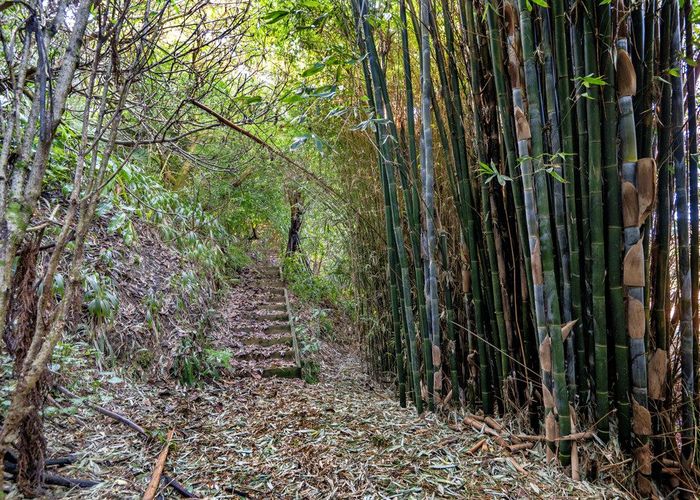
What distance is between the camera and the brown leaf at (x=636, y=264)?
1.10 metres

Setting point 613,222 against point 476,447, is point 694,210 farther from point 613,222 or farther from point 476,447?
point 476,447

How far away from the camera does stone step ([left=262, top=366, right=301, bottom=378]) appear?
8.93 feet

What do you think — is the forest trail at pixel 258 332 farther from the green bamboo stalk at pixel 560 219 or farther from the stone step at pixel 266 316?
the green bamboo stalk at pixel 560 219

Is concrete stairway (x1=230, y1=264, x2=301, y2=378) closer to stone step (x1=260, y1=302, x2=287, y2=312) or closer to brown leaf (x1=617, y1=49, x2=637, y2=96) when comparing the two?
stone step (x1=260, y1=302, x2=287, y2=312)

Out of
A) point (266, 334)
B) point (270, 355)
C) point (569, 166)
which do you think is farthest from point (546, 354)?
point (266, 334)

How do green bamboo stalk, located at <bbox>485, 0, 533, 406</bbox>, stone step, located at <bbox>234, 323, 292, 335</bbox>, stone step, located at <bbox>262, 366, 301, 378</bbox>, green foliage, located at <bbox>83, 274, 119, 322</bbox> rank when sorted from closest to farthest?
green bamboo stalk, located at <bbox>485, 0, 533, 406</bbox> < green foliage, located at <bbox>83, 274, 119, 322</bbox> < stone step, located at <bbox>262, 366, 301, 378</bbox> < stone step, located at <bbox>234, 323, 292, 335</bbox>

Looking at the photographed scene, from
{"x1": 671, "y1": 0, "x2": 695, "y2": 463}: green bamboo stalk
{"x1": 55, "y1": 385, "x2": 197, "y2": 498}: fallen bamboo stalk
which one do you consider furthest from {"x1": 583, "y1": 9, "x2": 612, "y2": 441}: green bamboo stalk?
{"x1": 55, "y1": 385, "x2": 197, "y2": 498}: fallen bamboo stalk

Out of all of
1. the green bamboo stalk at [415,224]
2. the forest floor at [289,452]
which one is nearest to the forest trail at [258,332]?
the forest floor at [289,452]

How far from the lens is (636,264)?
1.10 meters

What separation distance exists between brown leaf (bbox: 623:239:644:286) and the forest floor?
0.61 meters

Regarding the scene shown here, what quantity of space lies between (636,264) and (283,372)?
7.40 feet

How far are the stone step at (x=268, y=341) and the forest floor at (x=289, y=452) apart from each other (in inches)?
48.6

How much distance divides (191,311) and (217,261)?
137 centimetres

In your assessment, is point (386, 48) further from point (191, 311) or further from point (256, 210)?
point (256, 210)
